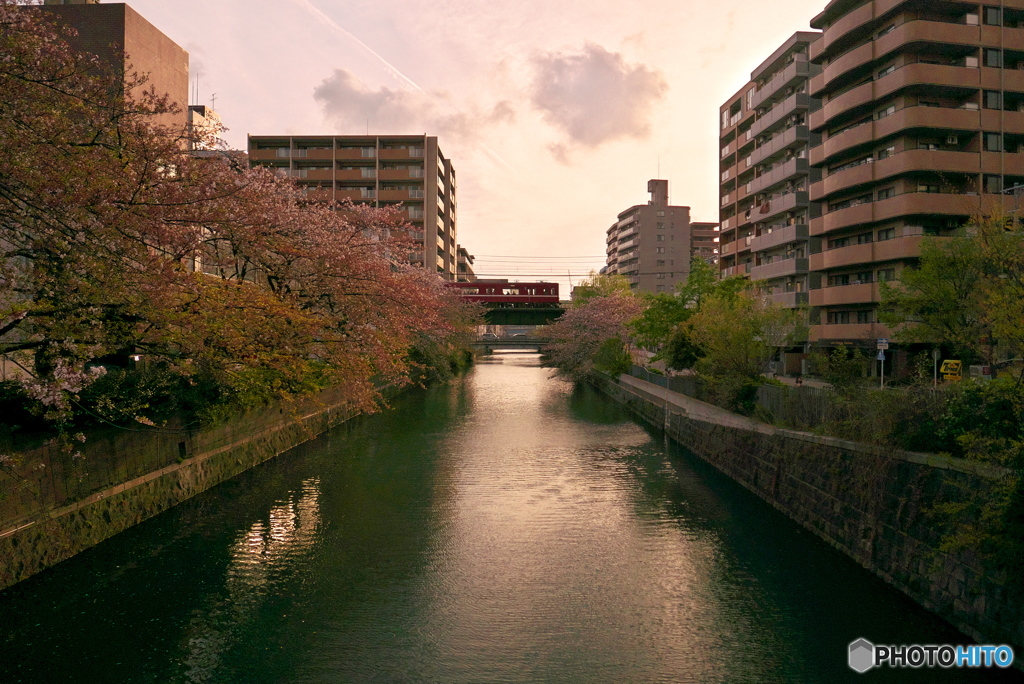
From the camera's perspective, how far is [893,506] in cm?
1096

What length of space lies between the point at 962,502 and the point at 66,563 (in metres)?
14.5

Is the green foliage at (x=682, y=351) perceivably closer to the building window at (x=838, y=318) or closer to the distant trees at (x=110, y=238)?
the building window at (x=838, y=318)

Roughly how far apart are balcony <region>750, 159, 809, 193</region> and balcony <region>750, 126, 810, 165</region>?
1228mm

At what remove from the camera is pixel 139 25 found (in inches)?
891

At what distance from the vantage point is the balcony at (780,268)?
43.2 m

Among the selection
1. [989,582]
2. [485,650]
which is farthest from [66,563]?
[989,582]

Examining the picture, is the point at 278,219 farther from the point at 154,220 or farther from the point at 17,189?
the point at 17,189

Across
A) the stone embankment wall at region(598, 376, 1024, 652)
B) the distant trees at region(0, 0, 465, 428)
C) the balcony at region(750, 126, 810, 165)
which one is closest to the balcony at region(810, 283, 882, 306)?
the balcony at region(750, 126, 810, 165)

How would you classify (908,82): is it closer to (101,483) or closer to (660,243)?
(101,483)

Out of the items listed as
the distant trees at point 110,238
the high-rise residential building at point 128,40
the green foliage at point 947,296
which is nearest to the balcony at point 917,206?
the green foliage at point 947,296

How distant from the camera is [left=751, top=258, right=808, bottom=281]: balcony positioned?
142ft

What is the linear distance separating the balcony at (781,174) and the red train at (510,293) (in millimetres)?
18621

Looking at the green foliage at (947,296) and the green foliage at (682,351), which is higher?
the green foliage at (947,296)

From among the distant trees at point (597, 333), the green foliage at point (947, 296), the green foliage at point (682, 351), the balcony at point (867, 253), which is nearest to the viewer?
the green foliage at point (947, 296)
